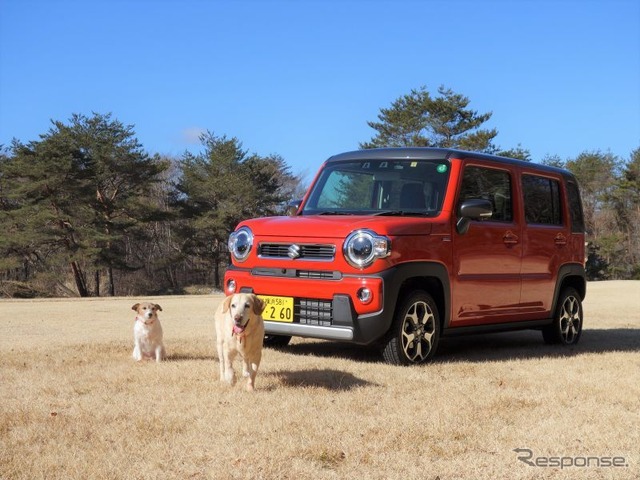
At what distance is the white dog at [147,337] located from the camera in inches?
297

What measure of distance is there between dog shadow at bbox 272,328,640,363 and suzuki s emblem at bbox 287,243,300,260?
1.34m

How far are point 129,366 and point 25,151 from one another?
3936cm

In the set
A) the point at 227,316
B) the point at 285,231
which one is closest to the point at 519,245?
the point at 285,231

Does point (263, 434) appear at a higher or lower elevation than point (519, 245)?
lower

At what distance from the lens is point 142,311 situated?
7.70 m

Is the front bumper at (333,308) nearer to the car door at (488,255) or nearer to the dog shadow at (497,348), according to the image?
the dog shadow at (497,348)

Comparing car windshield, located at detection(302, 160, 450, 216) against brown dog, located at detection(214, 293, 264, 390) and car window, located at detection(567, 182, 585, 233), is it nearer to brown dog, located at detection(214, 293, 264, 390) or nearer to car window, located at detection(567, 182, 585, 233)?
brown dog, located at detection(214, 293, 264, 390)

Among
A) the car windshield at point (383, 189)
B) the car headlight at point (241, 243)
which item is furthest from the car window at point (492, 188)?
the car headlight at point (241, 243)

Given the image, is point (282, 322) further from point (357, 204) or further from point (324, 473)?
point (324, 473)

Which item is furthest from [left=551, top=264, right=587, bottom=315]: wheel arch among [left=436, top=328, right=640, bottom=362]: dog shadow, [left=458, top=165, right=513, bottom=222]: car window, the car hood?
the car hood

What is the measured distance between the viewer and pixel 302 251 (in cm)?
732

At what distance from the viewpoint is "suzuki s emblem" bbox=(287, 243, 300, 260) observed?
7309 mm

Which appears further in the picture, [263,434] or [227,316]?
[227,316]

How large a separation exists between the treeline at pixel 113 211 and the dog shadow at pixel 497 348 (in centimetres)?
3439
